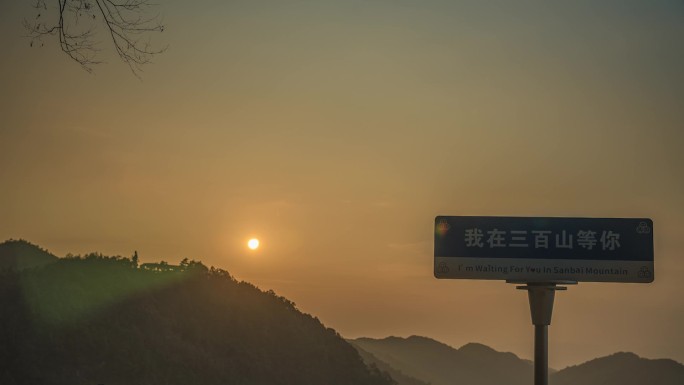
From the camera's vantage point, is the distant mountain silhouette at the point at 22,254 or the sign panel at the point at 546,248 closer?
the sign panel at the point at 546,248

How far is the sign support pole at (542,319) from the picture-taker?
12172 mm

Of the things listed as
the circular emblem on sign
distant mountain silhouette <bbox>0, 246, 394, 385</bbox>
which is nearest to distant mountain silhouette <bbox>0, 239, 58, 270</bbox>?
distant mountain silhouette <bbox>0, 246, 394, 385</bbox>

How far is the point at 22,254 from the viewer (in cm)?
14988

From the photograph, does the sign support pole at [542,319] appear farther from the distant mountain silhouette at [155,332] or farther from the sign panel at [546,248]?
the distant mountain silhouette at [155,332]

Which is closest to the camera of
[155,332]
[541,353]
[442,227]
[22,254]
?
[541,353]

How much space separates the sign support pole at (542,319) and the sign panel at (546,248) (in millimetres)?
124

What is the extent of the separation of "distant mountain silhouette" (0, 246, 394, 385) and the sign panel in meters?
88.3

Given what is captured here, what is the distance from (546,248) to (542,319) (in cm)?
89

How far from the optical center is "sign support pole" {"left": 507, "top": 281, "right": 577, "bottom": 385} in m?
12.2

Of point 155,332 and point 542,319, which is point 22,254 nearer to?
point 155,332

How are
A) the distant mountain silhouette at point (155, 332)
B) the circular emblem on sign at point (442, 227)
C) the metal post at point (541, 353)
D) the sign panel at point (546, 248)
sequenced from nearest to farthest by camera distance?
the metal post at point (541, 353) < the sign panel at point (546, 248) < the circular emblem on sign at point (442, 227) < the distant mountain silhouette at point (155, 332)

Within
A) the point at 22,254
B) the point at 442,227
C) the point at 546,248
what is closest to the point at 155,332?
the point at 22,254

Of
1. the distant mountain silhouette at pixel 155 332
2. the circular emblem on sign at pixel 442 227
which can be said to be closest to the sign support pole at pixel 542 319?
the circular emblem on sign at pixel 442 227

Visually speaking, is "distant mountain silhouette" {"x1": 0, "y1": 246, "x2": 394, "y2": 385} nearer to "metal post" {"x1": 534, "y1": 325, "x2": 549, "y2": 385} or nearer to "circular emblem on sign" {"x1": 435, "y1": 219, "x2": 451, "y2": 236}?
"circular emblem on sign" {"x1": 435, "y1": 219, "x2": 451, "y2": 236}
